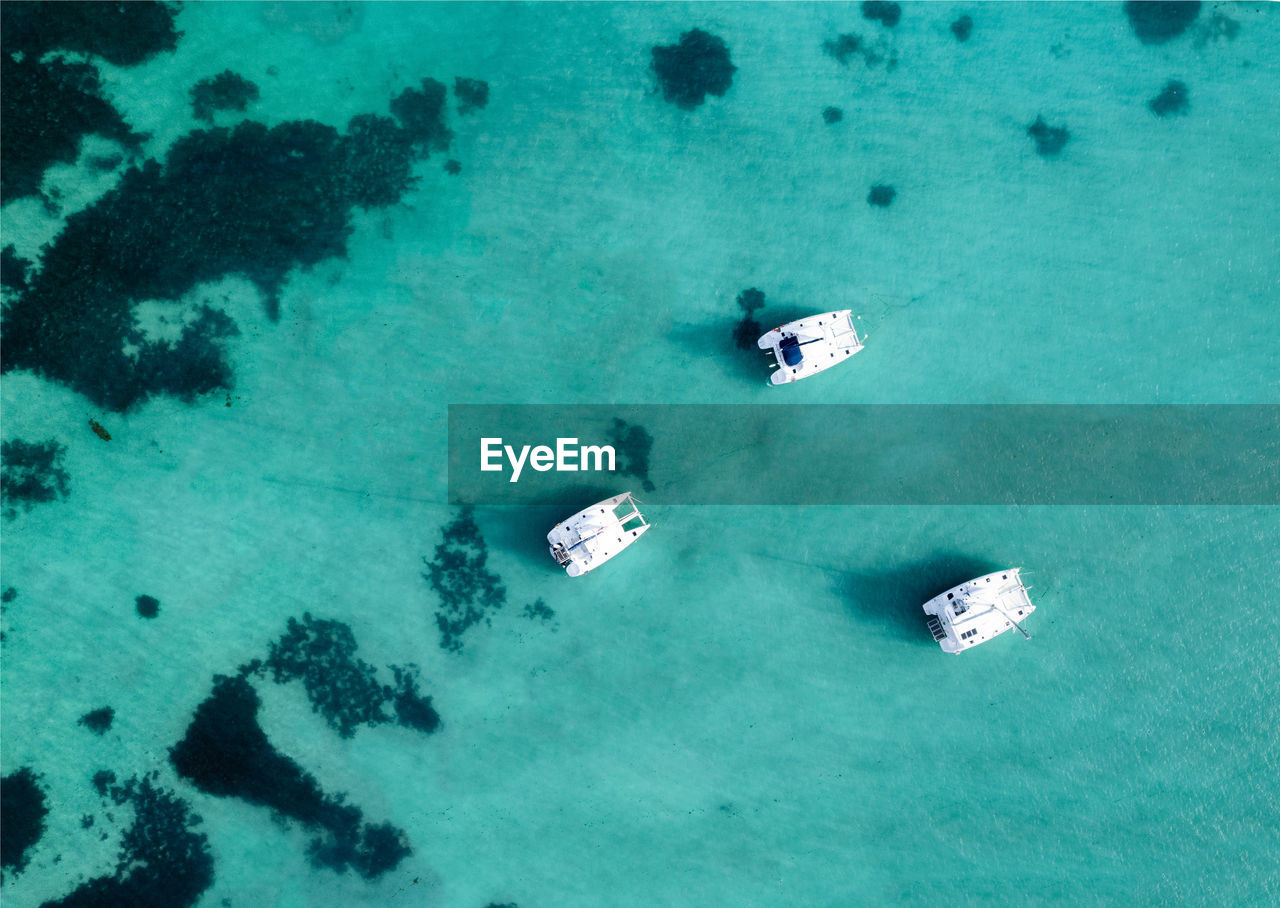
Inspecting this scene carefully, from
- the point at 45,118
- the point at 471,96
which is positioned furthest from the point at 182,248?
the point at 471,96

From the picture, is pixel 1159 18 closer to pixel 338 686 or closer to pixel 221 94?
pixel 221 94

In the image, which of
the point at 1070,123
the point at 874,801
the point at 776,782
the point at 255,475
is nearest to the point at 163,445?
the point at 255,475

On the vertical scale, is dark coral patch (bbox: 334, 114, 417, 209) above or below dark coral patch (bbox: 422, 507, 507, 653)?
above

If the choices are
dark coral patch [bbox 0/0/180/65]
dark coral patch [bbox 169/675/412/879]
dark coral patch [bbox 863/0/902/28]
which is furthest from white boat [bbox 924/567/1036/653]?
dark coral patch [bbox 0/0/180/65]

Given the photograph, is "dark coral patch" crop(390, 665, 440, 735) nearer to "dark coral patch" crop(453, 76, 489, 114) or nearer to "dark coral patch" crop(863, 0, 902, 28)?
"dark coral patch" crop(453, 76, 489, 114)

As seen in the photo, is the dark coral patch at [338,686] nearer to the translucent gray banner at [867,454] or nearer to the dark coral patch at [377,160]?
the translucent gray banner at [867,454]

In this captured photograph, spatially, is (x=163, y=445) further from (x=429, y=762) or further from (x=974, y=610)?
(x=974, y=610)
